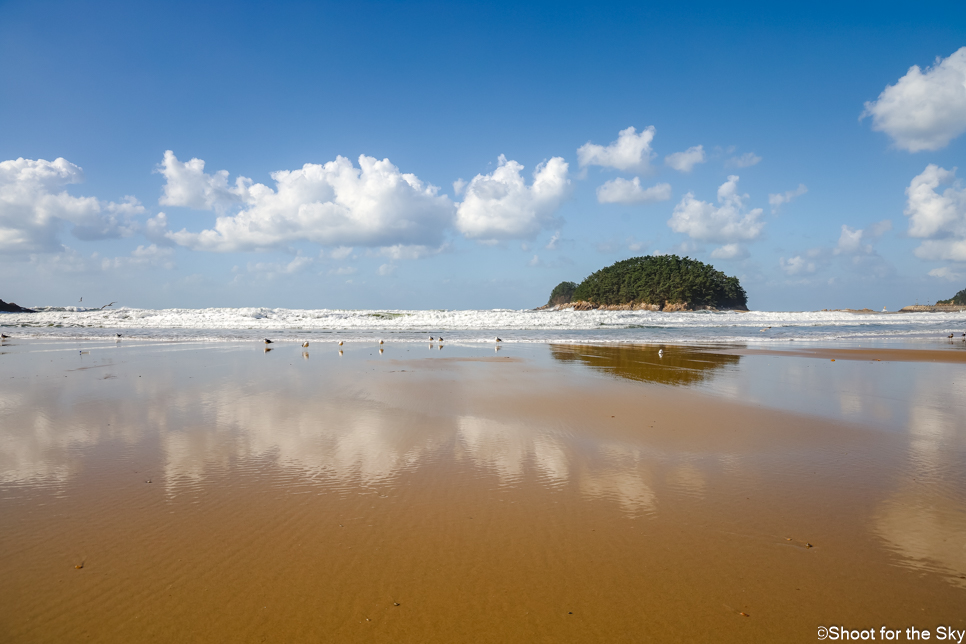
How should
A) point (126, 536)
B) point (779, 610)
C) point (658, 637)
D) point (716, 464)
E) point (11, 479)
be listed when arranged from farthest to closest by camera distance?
point (716, 464) → point (11, 479) → point (126, 536) → point (779, 610) → point (658, 637)

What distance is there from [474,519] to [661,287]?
58.6m

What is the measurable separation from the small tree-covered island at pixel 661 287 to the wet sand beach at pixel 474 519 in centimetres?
5165

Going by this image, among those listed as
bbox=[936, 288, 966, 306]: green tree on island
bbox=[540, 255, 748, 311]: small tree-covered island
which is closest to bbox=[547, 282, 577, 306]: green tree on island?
bbox=[540, 255, 748, 311]: small tree-covered island

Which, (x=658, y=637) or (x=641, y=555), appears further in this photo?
(x=641, y=555)

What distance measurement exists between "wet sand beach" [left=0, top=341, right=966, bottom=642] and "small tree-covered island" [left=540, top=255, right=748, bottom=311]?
169ft

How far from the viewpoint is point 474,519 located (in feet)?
11.0

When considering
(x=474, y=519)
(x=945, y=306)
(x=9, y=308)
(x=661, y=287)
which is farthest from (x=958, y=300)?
(x=9, y=308)

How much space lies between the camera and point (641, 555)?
114 inches

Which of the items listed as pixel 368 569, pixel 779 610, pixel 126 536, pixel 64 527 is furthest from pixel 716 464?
pixel 64 527

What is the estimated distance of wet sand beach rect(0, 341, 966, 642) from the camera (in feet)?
7.77

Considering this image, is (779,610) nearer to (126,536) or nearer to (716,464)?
(716,464)

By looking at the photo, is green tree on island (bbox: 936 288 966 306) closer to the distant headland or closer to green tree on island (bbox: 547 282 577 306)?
the distant headland

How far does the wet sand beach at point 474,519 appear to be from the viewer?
7.77 ft

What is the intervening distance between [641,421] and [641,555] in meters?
3.59
